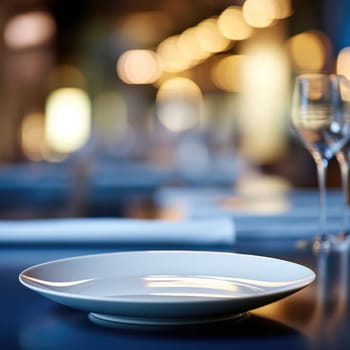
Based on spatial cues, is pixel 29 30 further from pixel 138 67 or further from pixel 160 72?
pixel 160 72

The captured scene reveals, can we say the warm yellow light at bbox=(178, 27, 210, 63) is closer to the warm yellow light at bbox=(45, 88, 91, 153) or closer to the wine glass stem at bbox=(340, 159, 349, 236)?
the warm yellow light at bbox=(45, 88, 91, 153)

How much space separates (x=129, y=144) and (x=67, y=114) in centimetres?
611

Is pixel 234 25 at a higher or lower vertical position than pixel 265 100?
higher

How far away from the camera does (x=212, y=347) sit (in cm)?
46

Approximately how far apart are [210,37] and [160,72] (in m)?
2.10

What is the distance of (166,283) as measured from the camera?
0.59m

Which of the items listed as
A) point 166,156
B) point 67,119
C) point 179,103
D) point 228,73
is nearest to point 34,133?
point 67,119

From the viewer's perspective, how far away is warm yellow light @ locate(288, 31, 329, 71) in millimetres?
9028

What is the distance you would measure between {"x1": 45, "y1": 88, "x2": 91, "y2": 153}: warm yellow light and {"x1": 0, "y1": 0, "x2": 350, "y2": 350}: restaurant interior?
3 cm

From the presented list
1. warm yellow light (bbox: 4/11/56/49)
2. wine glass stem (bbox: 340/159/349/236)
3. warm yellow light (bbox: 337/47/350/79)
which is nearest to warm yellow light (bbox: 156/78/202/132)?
warm yellow light (bbox: 4/11/56/49)

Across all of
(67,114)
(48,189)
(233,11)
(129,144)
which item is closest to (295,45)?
(233,11)

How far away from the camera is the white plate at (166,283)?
0.47 metres

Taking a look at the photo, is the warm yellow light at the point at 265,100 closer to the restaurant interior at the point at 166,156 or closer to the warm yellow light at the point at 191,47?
the restaurant interior at the point at 166,156

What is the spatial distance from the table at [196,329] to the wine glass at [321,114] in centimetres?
30
